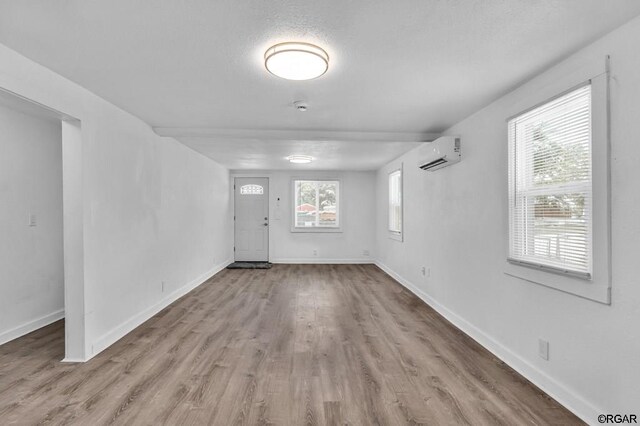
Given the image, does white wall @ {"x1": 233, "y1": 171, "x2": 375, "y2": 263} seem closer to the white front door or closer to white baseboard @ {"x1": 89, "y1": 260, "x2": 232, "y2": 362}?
the white front door

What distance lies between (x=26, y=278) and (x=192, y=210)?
2315 millimetres

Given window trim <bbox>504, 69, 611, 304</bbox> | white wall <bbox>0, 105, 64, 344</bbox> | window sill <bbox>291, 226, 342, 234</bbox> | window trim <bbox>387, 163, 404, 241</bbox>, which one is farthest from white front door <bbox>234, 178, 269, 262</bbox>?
window trim <bbox>504, 69, 611, 304</bbox>

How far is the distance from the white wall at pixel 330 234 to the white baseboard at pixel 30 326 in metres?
4.51

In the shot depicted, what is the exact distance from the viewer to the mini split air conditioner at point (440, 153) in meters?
3.59

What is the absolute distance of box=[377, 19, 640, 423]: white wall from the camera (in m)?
1.75

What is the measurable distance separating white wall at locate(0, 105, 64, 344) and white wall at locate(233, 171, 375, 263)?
433 cm

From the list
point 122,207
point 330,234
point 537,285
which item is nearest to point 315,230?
point 330,234

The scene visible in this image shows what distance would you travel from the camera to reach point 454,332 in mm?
3426

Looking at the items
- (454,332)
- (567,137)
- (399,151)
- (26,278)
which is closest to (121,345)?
(26,278)

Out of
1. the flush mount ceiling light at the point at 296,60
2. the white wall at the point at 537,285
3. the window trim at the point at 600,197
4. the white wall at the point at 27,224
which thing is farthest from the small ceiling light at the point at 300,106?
the white wall at the point at 27,224

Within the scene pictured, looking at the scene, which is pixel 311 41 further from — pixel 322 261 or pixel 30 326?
pixel 322 261

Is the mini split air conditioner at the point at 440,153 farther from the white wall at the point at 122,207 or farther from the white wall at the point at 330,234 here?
the white wall at the point at 330,234

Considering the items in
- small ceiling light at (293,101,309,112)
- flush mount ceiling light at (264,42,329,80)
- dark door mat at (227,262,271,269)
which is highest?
small ceiling light at (293,101,309,112)

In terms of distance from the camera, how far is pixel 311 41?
1959 mm
